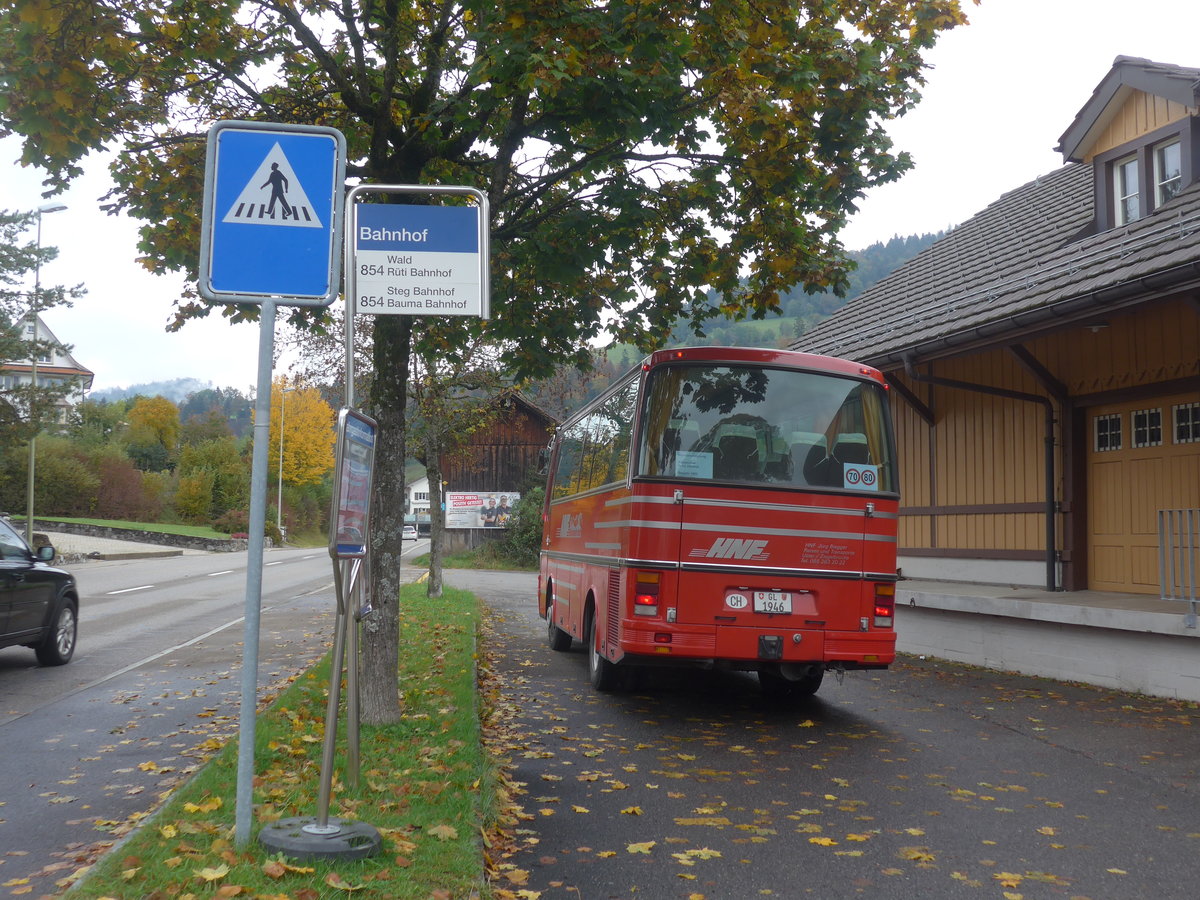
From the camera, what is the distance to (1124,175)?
46.4 feet

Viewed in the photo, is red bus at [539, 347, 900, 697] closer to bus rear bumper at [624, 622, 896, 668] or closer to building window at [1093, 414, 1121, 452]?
bus rear bumper at [624, 622, 896, 668]

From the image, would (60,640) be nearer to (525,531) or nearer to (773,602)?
(773,602)

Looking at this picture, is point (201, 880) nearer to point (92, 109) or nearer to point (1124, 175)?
point (92, 109)

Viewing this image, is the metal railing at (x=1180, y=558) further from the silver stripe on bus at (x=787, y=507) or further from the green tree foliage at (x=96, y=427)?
the green tree foliage at (x=96, y=427)

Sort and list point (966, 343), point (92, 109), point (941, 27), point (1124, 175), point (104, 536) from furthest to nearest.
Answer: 1. point (104, 536)
2. point (1124, 175)
3. point (966, 343)
4. point (941, 27)
5. point (92, 109)

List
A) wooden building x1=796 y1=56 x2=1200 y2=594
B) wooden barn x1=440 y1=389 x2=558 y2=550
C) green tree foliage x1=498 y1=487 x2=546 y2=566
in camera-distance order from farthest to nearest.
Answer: wooden barn x1=440 y1=389 x2=558 y2=550 < green tree foliage x1=498 y1=487 x2=546 y2=566 < wooden building x1=796 y1=56 x2=1200 y2=594

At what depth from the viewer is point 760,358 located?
9211mm

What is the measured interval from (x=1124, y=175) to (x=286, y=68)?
1052cm

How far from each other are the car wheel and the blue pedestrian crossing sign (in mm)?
8278

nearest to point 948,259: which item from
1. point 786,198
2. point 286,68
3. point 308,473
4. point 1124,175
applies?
point 1124,175

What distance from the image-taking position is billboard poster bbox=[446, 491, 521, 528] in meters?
49.4

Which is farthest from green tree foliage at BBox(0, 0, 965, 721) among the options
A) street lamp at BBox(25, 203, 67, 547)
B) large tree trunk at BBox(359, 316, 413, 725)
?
street lamp at BBox(25, 203, 67, 547)

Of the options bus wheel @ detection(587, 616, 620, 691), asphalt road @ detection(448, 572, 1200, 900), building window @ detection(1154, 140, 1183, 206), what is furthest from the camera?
building window @ detection(1154, 140, 1183, 206)

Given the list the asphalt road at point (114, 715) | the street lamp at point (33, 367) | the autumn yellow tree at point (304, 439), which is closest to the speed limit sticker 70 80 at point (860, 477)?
the asphalt road at point (114, 715)
